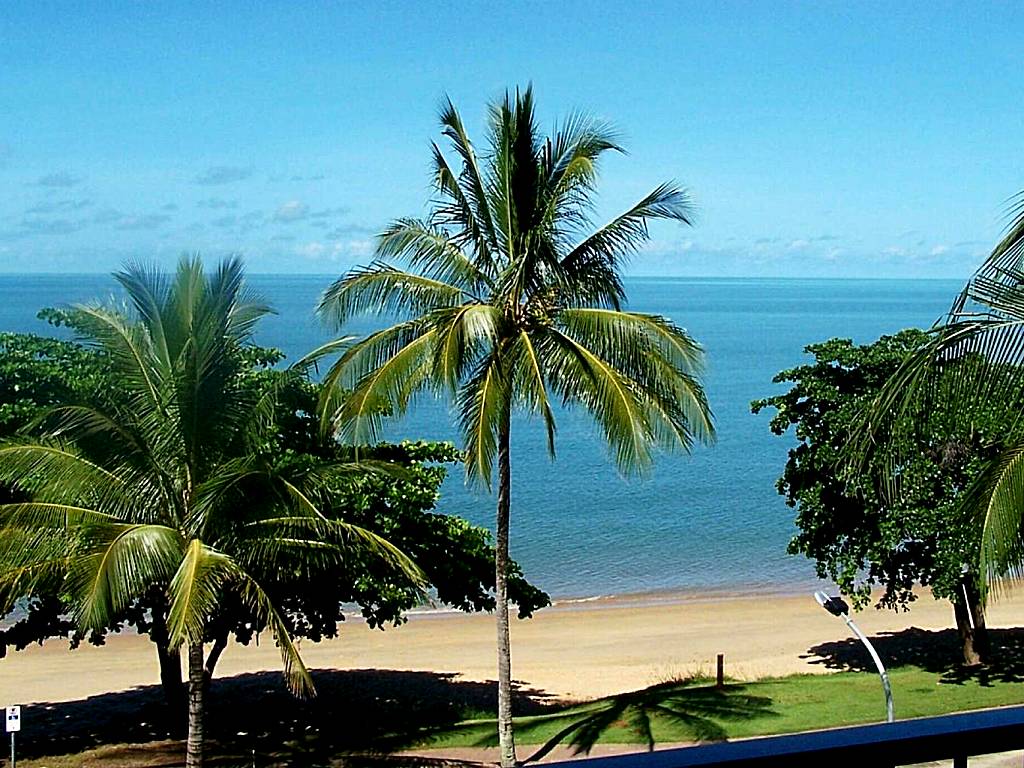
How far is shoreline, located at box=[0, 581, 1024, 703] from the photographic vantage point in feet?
82.6

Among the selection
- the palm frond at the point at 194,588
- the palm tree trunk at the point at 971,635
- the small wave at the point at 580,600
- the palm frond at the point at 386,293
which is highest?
the palm frond at the point at 386,293

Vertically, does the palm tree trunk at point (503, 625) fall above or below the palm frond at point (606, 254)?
below

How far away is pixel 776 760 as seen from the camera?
5.44ft

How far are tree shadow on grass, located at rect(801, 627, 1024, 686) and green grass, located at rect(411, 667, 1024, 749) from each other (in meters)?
0.41

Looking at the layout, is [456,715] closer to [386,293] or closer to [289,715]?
[289,715]

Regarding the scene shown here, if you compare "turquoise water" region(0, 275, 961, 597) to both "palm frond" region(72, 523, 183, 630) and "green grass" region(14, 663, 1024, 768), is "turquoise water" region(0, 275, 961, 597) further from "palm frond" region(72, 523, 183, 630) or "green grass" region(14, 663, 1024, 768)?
"green grass" region(14, 663, 1024, 768)

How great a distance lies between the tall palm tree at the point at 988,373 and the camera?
9164 mm

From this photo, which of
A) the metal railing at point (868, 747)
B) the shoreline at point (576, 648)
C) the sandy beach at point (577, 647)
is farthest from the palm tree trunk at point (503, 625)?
the metal railing at point (868, 747)

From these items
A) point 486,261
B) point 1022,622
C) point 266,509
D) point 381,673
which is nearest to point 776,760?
point 266,509

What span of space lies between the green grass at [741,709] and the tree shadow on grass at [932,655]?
0.41 metres

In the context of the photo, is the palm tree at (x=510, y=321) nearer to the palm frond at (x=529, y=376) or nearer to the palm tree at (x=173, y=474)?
the palm frond at (x=529, y=376)

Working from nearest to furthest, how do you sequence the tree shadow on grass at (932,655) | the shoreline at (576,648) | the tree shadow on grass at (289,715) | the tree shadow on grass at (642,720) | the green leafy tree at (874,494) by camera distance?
the tree shadow on grass at (642,720) < the tree shadow on grass at (289,715) < the green leafy tree at (874,494) < the tree shadow on grass at (932,655) < the shoreline at (576,648)

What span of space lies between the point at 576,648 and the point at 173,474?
1709 cm

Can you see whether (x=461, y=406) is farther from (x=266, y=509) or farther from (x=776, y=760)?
(x=776, y=760)
